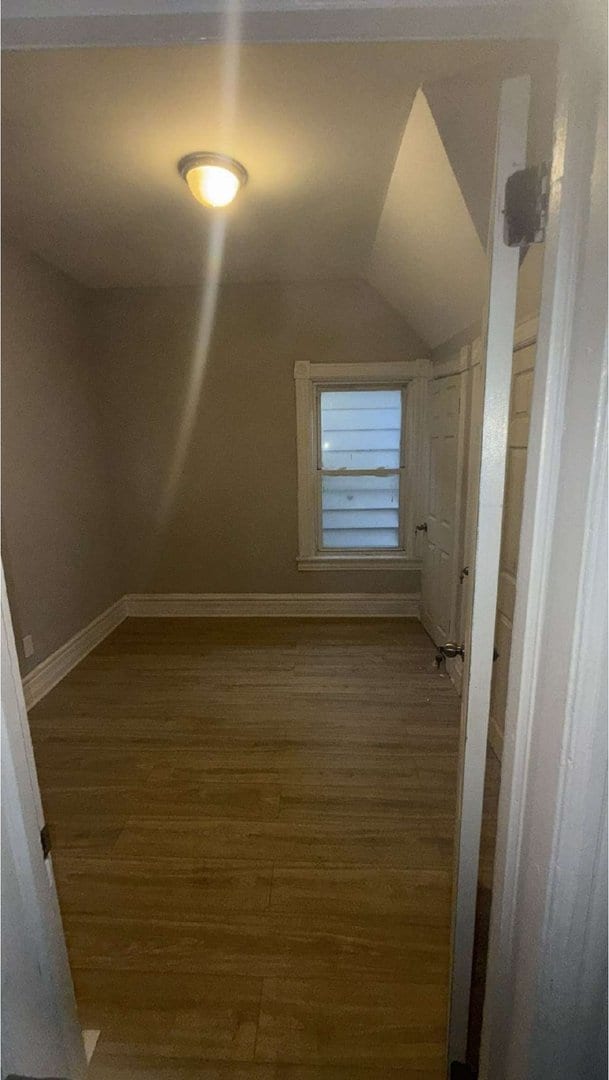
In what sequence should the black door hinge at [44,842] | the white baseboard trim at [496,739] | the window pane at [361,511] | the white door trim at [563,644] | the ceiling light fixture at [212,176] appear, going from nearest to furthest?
1. the white door trim at [563,644]
2. the black door hinge at [44,842]
3. the ceiling light fixture at [212,176]
4. the white baseboard trim at [496,739]
5. the window pane at [361,511]

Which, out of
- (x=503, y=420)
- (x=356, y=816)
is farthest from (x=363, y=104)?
(x=356, y=816)

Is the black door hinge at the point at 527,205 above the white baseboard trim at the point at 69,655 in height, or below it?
above

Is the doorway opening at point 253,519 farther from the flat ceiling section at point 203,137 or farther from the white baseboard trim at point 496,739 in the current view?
the white baseboard trim at point 496,739

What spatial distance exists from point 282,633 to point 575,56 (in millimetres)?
3421

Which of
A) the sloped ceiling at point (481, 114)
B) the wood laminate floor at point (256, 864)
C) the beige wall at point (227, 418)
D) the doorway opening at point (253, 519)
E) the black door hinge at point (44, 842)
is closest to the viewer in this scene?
the black door hinge at point (44, 842)

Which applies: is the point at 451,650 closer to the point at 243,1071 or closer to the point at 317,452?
the point at 243,1071

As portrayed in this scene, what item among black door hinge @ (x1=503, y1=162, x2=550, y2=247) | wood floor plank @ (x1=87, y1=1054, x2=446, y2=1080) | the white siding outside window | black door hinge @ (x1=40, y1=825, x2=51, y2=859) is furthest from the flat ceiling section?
wood floor plank @ (x1=87, y1=1054, x2=446, y2=1080)

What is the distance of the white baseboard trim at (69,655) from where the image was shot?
282 cm

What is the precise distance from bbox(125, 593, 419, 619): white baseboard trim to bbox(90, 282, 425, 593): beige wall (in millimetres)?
70

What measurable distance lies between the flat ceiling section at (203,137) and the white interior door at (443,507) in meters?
1.08

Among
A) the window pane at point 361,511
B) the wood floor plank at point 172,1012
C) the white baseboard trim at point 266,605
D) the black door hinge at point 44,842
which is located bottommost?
the wood floor plank at point 172,1012

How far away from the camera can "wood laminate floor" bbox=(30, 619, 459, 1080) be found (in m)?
1.27

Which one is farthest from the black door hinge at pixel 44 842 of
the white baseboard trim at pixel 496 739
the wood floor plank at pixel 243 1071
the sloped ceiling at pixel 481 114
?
the white baseboard trim at pixel 496 739

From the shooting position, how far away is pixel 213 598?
13.3ft
